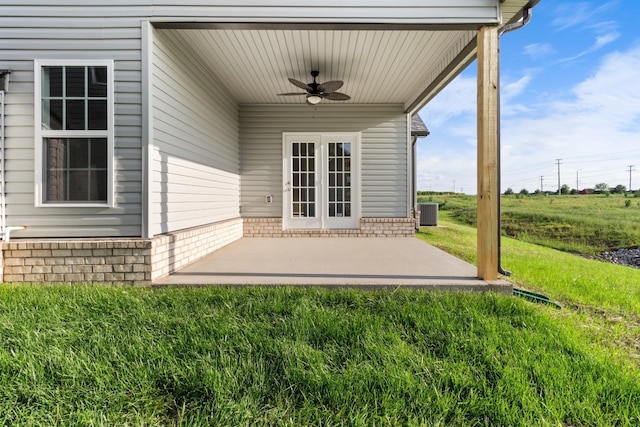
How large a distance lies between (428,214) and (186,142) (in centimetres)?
939

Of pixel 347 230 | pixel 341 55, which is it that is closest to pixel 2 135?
pixel 341 55

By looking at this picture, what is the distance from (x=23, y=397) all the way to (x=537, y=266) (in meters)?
6.09

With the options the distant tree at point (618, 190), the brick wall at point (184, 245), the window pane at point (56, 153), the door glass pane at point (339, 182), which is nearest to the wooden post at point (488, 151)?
the brick wall at point (184, 245)

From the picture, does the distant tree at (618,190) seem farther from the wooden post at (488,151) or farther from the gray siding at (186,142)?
the gray siding at (186,142)

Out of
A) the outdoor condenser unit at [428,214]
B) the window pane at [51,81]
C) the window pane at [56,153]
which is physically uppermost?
the window pane at [51,81]

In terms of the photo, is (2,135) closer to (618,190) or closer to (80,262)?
(80,262)

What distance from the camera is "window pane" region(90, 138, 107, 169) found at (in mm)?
3465

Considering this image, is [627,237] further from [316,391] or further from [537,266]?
[316,391]

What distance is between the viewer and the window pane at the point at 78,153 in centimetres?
344

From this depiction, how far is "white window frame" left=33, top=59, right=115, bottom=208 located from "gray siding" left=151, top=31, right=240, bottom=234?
1.29 ft

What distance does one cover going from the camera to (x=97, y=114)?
3.46 m

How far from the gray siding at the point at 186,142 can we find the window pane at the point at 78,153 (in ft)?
2.16

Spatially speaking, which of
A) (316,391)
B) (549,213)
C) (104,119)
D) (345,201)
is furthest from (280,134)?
(549,213)

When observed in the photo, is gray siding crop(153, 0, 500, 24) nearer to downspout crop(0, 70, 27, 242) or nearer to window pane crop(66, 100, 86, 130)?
window pane crop(66, 100, 86, 130)
